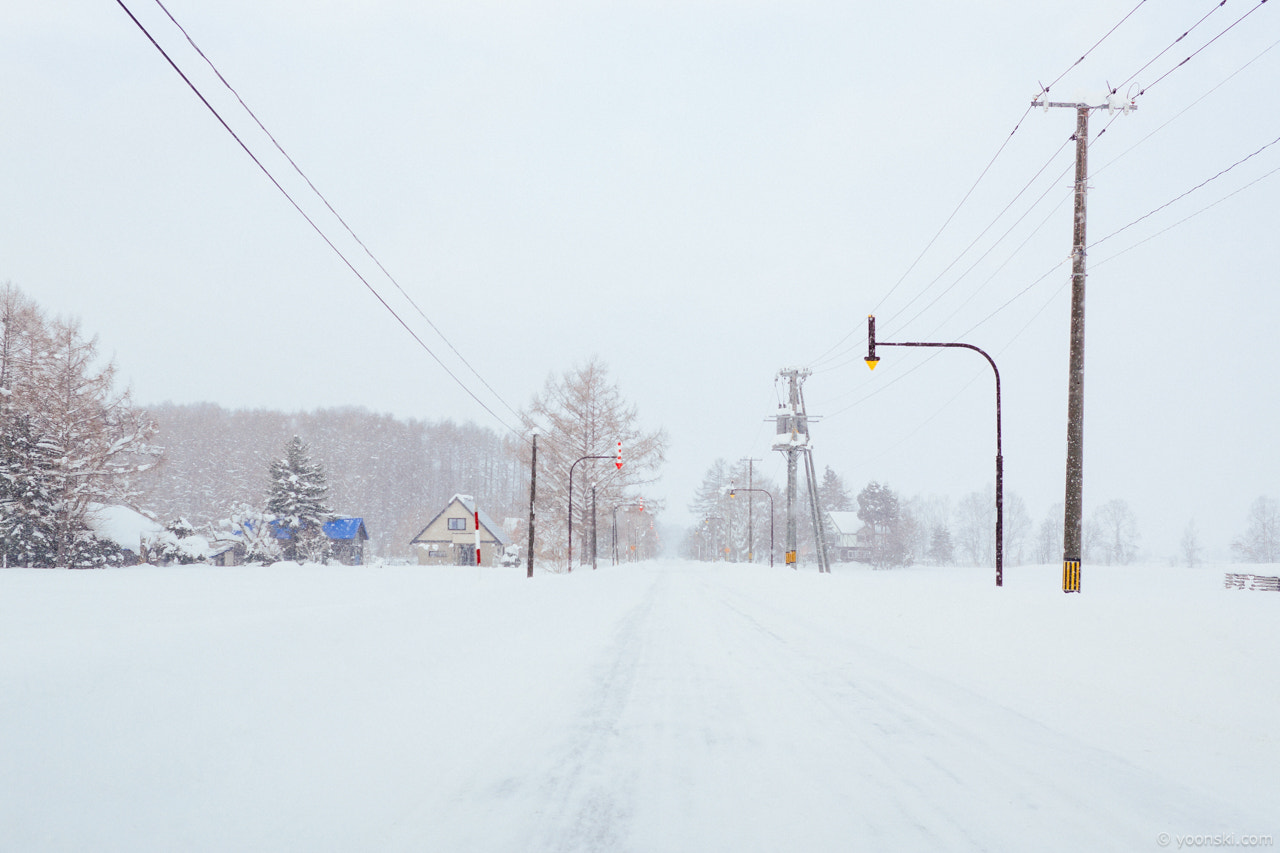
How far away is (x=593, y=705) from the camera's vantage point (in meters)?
5.90

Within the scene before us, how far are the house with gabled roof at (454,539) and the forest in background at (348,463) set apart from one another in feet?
17.5

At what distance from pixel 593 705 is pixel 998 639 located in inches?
240

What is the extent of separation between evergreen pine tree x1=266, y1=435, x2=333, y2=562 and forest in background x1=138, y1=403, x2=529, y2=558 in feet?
54.0

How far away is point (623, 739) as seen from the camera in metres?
4.84

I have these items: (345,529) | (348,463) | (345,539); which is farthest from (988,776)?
(348,463)

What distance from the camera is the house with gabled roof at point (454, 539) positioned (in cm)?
6644

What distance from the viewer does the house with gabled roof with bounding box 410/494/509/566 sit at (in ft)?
218

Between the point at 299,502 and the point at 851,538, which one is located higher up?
the point at 299,502

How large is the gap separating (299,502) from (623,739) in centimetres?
4595

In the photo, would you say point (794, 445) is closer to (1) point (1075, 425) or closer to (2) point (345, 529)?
(1) point (1075, 425)

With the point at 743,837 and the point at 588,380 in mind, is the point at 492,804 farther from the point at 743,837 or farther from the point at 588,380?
the point at 588,380

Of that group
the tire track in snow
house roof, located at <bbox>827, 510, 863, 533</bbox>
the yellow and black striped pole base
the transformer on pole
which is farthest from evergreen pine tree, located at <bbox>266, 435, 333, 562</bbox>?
house roof, located at <bbox>827, 510, 863, 533</bbox>

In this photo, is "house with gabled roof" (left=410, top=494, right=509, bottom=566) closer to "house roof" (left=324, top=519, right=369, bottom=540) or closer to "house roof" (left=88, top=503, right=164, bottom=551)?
"house roof" (left=324, top=519, right=369, bottom=540)

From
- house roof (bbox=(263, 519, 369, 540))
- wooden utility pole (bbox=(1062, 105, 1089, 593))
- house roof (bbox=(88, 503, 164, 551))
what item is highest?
wooden utility pole (bbox=(1062, 105, 1089, 593))
